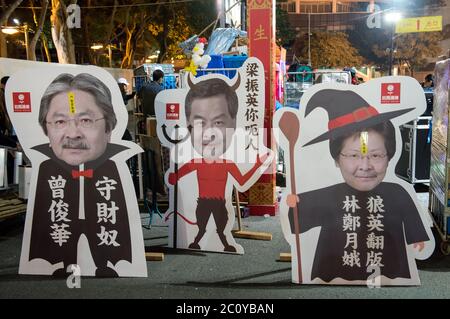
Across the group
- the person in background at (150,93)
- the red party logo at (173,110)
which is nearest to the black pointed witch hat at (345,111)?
the red party logo at (173,110)

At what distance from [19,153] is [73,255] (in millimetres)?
4457

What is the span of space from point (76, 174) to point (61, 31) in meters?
12.5

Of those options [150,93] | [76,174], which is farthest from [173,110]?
[150,93]

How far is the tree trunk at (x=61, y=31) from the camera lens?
15.4m

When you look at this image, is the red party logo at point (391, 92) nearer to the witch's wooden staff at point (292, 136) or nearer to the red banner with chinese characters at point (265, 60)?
the witch's wooden staff at point (292, 136)

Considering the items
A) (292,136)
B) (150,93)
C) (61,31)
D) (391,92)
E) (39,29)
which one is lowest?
(292,136)

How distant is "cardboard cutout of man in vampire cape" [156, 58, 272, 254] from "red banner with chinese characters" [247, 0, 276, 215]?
1425 mm

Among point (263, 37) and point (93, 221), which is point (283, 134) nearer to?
point (93, 221)

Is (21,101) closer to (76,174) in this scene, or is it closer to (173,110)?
(76,174)

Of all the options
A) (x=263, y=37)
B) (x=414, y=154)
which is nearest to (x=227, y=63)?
(x=263, y=37)

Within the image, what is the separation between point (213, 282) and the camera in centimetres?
464

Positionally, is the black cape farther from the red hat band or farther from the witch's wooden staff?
the red hat band

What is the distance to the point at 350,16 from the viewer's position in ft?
259

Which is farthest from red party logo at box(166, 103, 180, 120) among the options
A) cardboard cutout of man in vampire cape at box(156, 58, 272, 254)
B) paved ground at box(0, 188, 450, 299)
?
paved ground at box(0, 188, 450, 299)
